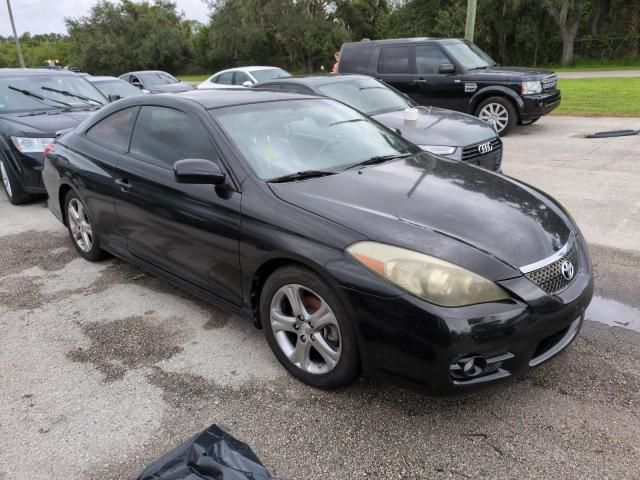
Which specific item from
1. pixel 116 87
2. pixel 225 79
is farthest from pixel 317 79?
pixel 225 79

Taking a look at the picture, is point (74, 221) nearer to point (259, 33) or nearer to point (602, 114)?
point (602, 114)

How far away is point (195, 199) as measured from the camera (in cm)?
331

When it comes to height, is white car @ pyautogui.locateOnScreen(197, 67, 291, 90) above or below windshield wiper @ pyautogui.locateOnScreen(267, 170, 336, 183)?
above

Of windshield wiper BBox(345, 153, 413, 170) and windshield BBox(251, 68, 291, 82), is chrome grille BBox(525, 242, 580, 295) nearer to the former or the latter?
windshield wiper BBox(345, 153, 413, 170)

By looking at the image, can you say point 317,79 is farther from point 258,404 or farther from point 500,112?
point 258,404

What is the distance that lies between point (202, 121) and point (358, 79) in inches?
185

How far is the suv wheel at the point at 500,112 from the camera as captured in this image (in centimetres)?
977

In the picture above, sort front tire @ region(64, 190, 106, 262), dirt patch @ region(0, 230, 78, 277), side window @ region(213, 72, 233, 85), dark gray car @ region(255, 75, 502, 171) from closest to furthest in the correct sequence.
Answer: front tire @ region(64, 190, 106, 262) < dirt patch @ region(0, 230, 78, 277) < dark gray car @ region(255, 75, 502, 171) < side window @ region(213, 72, 233, 85)

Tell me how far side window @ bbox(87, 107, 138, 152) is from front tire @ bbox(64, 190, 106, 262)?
24.8 inches

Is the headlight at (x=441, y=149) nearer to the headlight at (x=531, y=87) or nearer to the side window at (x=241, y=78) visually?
the headlight at (x=531, y=87)

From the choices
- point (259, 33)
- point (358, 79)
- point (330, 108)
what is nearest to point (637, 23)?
point (259, 33)

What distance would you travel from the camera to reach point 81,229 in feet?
15.8

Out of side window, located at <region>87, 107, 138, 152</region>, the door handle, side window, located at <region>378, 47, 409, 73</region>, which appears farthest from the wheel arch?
the door handle

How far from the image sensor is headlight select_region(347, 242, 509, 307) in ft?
7.67
